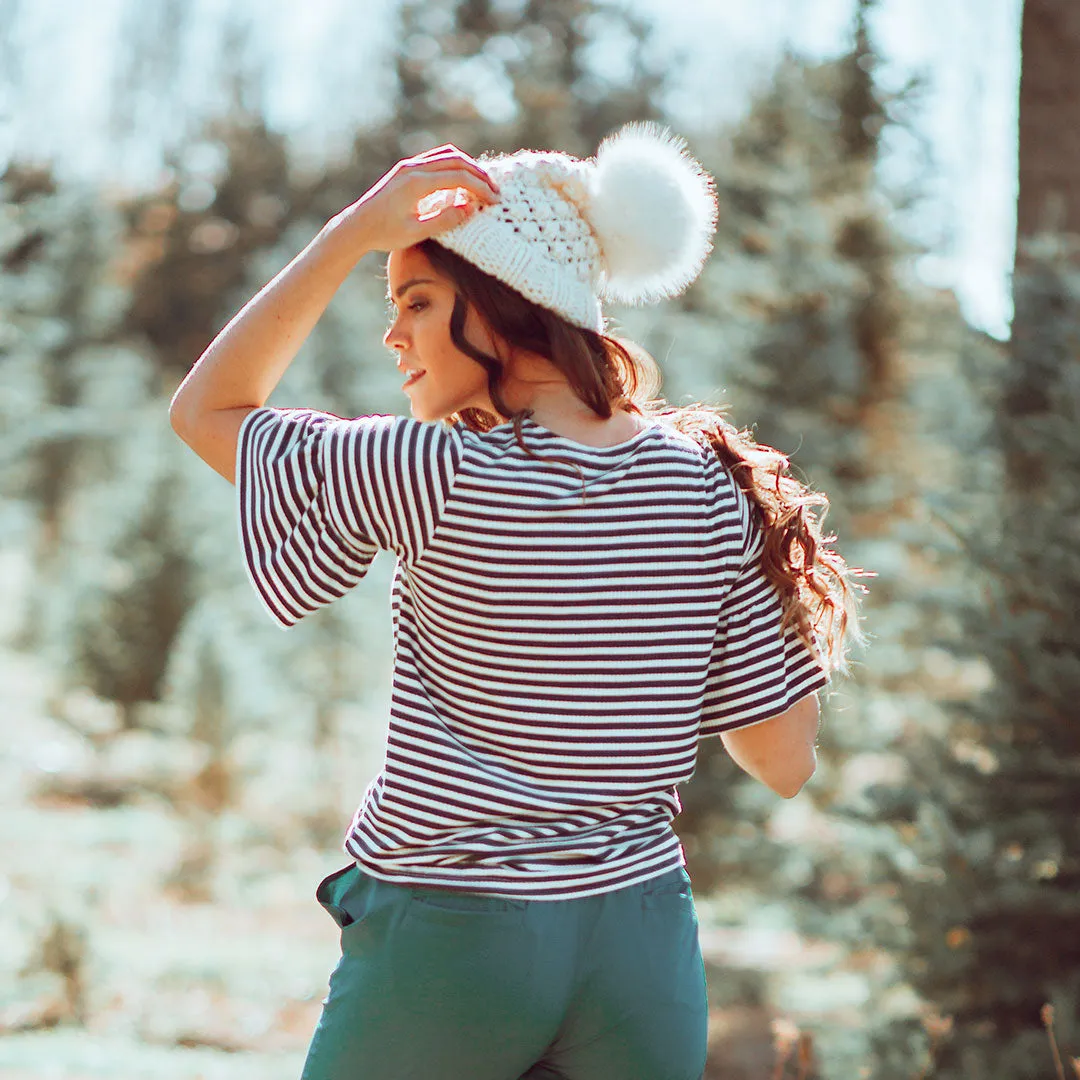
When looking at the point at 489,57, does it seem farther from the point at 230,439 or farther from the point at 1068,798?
the point at 230,439

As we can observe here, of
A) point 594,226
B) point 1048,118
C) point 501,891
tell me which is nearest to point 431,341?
point 594,226

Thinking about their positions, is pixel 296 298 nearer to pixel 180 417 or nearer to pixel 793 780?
pixel 180 417

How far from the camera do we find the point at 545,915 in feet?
3.84

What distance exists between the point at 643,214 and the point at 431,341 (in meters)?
0.30

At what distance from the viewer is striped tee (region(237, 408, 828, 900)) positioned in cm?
117

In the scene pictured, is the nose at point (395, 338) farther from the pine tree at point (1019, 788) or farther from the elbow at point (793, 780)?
the pine tree at point (1019, 788)

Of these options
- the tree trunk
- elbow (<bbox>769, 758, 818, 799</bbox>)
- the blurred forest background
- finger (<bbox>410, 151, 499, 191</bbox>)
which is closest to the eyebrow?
finger (<bbox>410, 151, 499, 191</bbox>)

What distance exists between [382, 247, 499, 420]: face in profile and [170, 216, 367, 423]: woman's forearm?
0.19 ft

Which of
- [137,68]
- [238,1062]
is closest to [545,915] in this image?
[238,1062]

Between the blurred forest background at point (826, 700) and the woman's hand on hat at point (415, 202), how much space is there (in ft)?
5.20

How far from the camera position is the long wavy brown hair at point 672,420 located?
1.28 metres

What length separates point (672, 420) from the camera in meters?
1.40

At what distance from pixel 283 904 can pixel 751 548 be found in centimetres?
708

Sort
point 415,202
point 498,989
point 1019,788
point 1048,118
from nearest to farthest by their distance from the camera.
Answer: point 498,989 → point 415,202 → point 1019,788 → point 1048,118
